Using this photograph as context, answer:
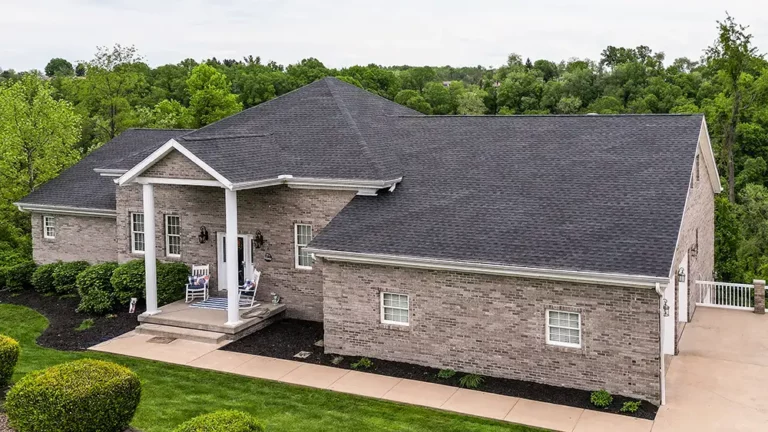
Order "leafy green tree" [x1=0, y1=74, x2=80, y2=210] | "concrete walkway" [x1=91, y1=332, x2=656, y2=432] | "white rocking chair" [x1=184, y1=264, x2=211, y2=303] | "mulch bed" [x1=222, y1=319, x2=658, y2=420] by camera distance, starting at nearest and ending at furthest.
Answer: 1. "concrete walkway" [x1=91, y1=332, x2=656, y2=432]
2. "mulch bed" [x1=222, y1=319, x2=658, y2=420]
3. "white rocking chair" [x1=184, y1=264, x2=211, y2=303]
4. "leafy green tree" [x1=0, y1=74, x2=80, y2=210]

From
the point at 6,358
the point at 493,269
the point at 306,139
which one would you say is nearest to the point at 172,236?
the point at 306,139

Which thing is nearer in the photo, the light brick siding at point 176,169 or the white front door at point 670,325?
the white front door at point 670,325

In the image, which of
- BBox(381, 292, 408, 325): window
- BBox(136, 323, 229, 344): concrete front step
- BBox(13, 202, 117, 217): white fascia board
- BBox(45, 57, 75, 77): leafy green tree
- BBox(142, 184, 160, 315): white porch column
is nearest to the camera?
BBox(381, 292, 408, 325): window

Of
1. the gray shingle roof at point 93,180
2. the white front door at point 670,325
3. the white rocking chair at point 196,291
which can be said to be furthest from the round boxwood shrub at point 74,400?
the gray shingle roof at point 93,180

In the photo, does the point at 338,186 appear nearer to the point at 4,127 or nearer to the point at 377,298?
the point at 377,298

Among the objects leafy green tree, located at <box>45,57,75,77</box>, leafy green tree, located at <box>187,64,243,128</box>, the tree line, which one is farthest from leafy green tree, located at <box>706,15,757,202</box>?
leafy green tree, located at <box>45,57,75,77</box>

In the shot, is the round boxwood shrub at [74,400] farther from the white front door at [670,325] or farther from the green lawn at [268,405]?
the white front door at [670,325]

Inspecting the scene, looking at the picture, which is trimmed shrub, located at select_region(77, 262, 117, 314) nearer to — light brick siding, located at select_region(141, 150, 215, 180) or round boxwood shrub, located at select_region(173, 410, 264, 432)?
light brick siding, located at select_region(141, 150, 215, 180)

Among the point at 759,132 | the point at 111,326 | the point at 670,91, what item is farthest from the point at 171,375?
the point at 670,91
